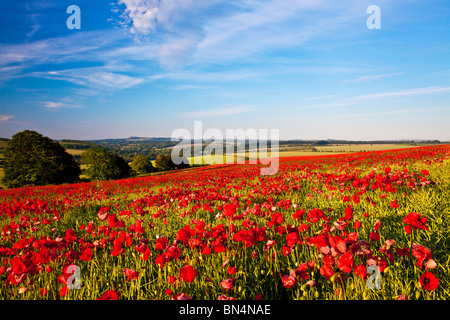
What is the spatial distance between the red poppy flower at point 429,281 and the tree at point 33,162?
48746 mm

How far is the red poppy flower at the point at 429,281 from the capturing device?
1414mm

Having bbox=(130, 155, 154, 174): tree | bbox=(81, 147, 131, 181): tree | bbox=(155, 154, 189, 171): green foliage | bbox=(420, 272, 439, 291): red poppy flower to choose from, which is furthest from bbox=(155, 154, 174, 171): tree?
bbox=(420, 272, 439, 291): red poppy flower

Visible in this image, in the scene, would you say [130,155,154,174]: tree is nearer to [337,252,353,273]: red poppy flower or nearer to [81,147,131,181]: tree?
Result: [81,147,131,181]: tree

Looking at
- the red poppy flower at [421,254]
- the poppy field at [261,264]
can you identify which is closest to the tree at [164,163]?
the poppy field at [261,264]

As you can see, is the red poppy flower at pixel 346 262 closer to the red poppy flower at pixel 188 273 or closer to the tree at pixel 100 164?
the red poppy flower at pixel 188 273

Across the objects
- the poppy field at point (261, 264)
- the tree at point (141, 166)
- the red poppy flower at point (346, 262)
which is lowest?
the tree at point (141, 166)

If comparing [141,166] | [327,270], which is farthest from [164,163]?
[327,270]

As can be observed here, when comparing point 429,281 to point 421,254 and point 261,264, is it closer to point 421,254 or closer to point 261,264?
point 421,254

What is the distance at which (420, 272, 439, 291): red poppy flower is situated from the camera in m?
1.41

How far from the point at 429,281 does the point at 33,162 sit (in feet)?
172

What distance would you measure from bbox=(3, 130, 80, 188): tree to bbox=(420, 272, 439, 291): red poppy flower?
48746 millimetres

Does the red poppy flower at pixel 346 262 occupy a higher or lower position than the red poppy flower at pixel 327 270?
higher

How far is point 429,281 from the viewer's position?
5.02ft
